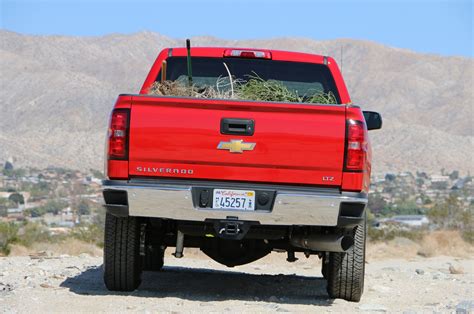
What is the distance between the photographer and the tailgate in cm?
715

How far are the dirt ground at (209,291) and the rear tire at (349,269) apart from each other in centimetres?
14

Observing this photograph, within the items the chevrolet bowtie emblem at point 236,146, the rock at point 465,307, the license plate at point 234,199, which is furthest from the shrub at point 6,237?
the rock at point 465,307

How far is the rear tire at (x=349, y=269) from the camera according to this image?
26.0 ft

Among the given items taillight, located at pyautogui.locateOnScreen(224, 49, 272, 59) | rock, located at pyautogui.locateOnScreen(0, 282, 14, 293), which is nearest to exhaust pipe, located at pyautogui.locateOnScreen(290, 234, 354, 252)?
taillight, located at pyautogui.locateOnScreen(224, 49, 272, 59)

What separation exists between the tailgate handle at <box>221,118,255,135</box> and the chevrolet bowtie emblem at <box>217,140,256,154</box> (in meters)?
0.08

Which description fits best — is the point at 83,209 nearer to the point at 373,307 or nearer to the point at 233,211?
the point at 373,307

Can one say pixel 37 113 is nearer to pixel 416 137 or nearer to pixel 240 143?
pixel 416 137

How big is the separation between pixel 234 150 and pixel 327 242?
3.66ft

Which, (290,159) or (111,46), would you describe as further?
(111,46)

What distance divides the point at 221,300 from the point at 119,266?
90cm

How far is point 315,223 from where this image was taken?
23.7 ft

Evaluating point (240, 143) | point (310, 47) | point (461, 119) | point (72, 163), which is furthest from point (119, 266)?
point (310, 47)

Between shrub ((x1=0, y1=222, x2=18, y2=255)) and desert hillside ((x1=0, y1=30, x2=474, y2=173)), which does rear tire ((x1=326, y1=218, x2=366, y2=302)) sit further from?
desert hillside ((x1=0, y1=30, x2=474, y2=173))

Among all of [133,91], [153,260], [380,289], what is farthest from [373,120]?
[133,91]
